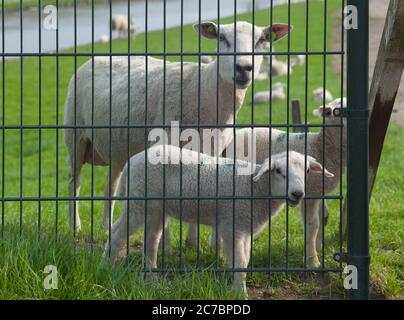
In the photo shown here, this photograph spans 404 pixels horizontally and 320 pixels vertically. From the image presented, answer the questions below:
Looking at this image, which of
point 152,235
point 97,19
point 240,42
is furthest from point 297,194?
point 97,19

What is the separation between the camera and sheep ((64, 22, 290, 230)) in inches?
265

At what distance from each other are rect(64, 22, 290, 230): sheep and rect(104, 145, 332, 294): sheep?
14.1 inches

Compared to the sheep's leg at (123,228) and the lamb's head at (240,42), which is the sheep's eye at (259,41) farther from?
the sheep's leg at (123,228)

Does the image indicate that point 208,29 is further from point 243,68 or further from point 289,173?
point 289,173

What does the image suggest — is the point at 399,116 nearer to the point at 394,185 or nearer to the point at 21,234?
the point at 394,185

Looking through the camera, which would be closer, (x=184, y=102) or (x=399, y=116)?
(x=184, y=102)

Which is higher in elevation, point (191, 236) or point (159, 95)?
point (159, 95)

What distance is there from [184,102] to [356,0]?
7.61 ft

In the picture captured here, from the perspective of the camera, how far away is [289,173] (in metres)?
5.71

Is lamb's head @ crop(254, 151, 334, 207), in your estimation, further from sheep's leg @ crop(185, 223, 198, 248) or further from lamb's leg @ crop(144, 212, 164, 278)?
sheep's leg @ crop(185, 223, 198, 248)

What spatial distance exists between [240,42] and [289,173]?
1349 mm
